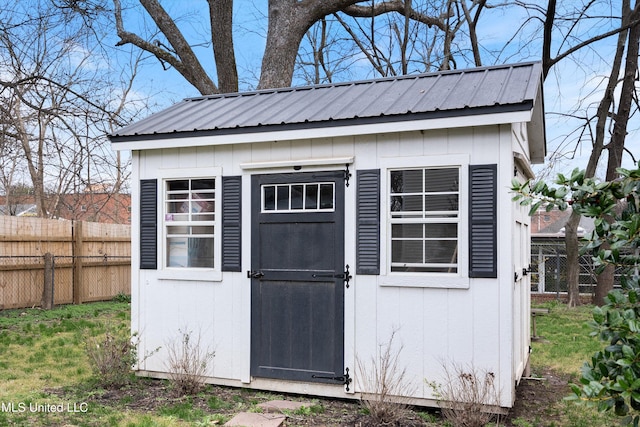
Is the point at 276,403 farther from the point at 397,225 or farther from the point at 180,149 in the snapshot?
the point at 180,149

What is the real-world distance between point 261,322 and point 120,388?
1575mm

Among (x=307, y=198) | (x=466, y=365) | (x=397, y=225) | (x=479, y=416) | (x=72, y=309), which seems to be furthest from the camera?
(x=72, y=309)

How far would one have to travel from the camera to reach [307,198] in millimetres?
5539

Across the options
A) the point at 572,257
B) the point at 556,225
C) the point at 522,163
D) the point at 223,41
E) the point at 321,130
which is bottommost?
the point at 572,257

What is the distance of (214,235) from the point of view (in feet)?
19.3

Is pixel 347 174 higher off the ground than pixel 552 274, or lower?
higher

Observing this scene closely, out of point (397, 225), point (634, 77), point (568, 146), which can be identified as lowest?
point (397, 225)

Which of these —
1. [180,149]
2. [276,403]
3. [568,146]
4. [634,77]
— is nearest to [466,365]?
[276,403]

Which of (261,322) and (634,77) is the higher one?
(634,77)

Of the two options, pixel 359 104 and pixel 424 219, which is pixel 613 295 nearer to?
pixel 424 219

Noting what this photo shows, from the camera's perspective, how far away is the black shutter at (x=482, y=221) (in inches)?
189

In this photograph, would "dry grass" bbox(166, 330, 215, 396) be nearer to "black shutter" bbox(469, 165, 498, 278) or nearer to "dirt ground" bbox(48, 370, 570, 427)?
"dirt ground" bbox(48, 370, 570, 427)

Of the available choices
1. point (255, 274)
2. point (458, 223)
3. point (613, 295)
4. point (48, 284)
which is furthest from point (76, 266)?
point (613, 295)

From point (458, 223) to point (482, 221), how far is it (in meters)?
0.21
